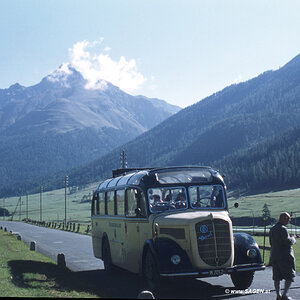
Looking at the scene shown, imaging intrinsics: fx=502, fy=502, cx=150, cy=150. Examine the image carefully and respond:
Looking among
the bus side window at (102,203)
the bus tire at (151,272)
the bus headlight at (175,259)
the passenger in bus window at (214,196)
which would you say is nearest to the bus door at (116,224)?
the bus side window at (102,203)

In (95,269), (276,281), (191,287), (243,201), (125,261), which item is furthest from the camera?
(243,201)

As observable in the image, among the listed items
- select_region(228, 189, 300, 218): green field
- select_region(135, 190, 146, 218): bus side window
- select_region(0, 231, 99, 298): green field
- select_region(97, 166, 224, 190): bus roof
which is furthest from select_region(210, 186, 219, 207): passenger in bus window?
select_region(228, 189, 300, 218): green field

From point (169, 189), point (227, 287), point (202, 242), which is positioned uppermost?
point (169, 189)

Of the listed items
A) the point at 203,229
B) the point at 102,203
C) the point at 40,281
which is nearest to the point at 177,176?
the point at 203,229

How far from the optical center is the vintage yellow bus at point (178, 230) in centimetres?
1301

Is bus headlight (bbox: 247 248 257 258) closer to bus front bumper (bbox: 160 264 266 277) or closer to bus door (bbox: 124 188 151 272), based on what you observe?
bus front bumper (bbox: 160 264 266 277)

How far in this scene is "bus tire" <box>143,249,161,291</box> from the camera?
1305 centimetres

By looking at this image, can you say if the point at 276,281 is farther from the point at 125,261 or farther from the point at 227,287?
the point at 125,261

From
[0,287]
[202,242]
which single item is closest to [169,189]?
[202,242]

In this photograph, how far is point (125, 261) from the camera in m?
15.9

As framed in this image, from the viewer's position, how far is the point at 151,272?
44.0 ft

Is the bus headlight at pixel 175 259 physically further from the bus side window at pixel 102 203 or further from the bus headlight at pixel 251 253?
the bus side window at pixel 102 203

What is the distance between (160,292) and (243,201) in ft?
512

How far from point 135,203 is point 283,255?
5030 millimetres
